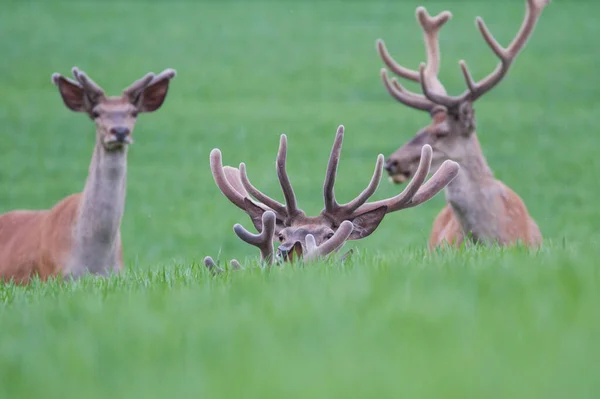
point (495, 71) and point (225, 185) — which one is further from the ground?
point (495, 71)

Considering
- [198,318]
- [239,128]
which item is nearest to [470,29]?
[239,128]

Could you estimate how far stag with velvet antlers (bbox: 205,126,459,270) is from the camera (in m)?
5.78

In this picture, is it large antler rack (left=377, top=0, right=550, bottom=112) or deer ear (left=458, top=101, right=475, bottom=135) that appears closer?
deer ear (left=458, top=101, right=475, bottom=135)

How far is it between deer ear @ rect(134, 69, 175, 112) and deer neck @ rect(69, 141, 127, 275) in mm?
732

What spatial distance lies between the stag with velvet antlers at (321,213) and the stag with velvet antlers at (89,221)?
211 centimetres

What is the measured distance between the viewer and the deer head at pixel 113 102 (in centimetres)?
895

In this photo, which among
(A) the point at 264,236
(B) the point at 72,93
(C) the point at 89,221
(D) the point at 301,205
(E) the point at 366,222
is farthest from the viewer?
(D) the point at 301,205

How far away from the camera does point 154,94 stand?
31.9 ft

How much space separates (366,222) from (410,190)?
0.33 meters

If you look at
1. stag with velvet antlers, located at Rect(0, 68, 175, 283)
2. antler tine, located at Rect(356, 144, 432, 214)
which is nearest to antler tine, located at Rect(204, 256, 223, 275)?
antler tine, located at Rect(356, 144, 432, 214)

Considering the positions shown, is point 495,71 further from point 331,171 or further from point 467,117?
point 331,171

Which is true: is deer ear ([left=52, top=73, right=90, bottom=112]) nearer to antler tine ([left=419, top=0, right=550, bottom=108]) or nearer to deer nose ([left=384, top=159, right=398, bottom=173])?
deer nose ([left=384, top=159, right=398, bottom=173])

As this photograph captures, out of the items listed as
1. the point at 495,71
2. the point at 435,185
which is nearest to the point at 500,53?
the point at 495,71

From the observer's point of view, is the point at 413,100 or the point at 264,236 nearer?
the point at 264,236
